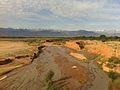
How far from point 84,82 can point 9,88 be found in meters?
12.0

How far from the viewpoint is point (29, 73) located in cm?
4766

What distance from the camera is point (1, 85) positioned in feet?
117

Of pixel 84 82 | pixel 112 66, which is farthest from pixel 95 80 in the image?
pixel 112 66

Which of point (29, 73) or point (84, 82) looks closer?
point (84, 82)

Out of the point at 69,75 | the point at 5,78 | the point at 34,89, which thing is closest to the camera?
the point at 34,89

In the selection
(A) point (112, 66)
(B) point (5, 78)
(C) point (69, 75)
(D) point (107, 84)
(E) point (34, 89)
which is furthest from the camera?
(A) point (112, 66)

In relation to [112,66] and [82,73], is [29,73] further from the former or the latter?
[112,66]

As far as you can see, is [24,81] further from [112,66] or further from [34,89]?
[112,66]

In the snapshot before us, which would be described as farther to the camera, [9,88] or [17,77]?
[17,77]

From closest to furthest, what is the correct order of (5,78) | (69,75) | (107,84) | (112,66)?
1. (107,84)
2. (5,78)
3. (69,75)
4. (112,66)

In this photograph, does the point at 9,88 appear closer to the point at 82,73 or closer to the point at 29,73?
the point at 29,73

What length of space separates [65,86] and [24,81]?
6914 mm

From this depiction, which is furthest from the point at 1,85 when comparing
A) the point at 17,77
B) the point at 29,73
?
the point at 29,73

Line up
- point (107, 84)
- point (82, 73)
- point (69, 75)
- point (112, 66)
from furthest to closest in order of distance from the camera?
point (112, 66) < point (82, 73) < point (69, 75) < point (107, 84)
